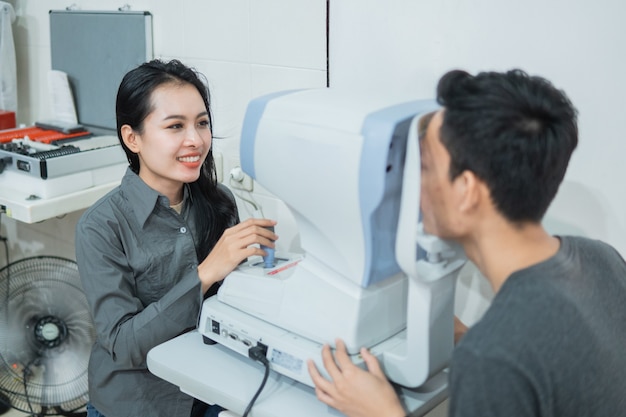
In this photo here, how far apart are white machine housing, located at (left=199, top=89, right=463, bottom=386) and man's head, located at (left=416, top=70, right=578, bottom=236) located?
0.23ft

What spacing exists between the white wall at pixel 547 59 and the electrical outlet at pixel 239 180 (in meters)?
0.56

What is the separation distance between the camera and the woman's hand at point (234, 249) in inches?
52.2

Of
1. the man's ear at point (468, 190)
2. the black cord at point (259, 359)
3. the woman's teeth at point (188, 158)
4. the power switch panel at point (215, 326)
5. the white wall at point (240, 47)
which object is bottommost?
the black cord at point (259, 359)

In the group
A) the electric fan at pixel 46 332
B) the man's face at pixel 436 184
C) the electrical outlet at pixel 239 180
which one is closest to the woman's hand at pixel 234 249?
the man's face at pixel 436 184

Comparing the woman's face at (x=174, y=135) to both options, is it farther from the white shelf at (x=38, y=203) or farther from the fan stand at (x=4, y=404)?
the fan stand at (x=4, y=404)

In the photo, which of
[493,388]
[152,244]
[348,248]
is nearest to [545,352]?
[493,388]

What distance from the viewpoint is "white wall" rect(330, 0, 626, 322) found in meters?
1.36

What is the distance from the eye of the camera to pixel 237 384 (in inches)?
47.3

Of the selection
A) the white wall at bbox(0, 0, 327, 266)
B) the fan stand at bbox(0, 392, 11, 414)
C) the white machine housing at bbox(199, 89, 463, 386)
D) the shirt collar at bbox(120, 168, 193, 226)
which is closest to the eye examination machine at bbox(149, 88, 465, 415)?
the white machine housing at bbox(199, 89, 463, 386)

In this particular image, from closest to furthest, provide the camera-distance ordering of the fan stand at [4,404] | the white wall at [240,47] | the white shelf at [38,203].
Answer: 1. the white wall at [240,47]
2. the white shelf at [38,203]
3. the fan stand at [4,404]

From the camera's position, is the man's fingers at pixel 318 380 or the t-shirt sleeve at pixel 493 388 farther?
the man's fingers at pixel 318 380

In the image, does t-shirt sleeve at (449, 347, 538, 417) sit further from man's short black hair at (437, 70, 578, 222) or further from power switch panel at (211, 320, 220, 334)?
power switch panel at (211, 320, 220, 334)

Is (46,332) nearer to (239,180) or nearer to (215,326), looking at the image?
(239,180)

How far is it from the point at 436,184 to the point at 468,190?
55 mm
